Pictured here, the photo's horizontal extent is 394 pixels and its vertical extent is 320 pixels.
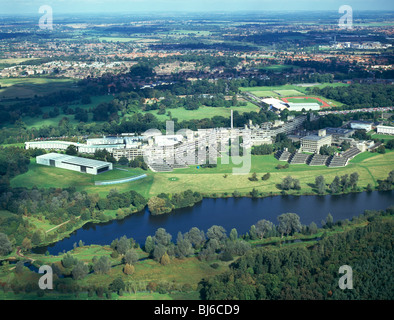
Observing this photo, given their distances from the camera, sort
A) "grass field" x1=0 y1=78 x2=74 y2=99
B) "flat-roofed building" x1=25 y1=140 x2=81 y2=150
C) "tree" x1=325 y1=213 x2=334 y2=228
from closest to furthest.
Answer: "tree" x1=325 y1=213 x2=334 y2=228 < "flat-roofed building" x1=25 y1=140 x2=81 y2=150 < "grass field" x1=0 y1=78 x2=74 y2=99

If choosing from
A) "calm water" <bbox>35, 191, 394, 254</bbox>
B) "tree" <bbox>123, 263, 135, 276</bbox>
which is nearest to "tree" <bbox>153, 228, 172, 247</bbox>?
"calm water" <bbox>35, 191, 394, 254</bbox>

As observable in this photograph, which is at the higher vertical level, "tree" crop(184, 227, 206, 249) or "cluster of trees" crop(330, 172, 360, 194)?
"cluster of trees" crop(330, 172, 360, 194)

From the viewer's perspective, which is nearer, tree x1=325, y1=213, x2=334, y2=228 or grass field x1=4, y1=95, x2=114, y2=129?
tree x1=325, y1=213, x2=334, y2=228

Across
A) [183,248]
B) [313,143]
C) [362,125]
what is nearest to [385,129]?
[362,125]

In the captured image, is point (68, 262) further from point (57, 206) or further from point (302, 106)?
point (302, 106)

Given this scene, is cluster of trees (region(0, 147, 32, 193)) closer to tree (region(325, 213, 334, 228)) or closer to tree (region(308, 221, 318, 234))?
tree (region(308, 221, 318, 234))

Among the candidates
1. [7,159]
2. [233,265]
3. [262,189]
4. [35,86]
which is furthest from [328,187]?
[35,86]

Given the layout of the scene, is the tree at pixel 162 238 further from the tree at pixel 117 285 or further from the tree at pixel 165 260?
the tree at pixel 117 285

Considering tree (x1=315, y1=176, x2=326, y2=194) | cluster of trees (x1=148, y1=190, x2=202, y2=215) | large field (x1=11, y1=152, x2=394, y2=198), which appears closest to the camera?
cluster of trees (x1=148, y1=190, x2=202, y2=215)
